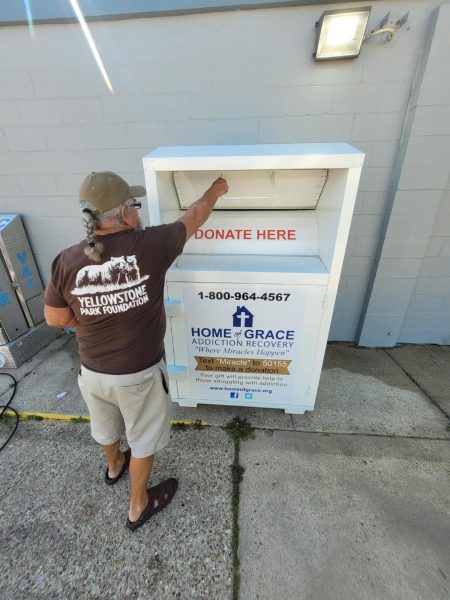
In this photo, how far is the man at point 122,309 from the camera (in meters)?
1.11

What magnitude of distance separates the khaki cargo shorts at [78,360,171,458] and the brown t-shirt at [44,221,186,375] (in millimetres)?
54

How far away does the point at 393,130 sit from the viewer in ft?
7.36

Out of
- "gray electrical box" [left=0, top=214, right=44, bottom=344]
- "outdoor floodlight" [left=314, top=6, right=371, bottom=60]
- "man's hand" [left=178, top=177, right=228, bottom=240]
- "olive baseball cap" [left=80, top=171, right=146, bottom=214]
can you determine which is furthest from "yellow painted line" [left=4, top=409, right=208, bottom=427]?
"outdoor floodlight" [left=314, top=6, right=371, bottom=60]

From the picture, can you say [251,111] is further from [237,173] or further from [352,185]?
[352,185]

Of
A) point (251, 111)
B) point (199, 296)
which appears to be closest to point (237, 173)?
point (199, 296)

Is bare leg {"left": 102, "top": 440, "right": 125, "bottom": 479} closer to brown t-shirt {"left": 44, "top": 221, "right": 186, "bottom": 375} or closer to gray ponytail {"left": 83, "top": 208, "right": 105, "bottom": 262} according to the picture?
brown t-shirt {"left": 44, "top": 221, "right": 186, "bottom": 375}

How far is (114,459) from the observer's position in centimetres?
164

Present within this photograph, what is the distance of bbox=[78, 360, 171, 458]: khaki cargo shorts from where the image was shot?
1.27 metres

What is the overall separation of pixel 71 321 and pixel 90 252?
40cm

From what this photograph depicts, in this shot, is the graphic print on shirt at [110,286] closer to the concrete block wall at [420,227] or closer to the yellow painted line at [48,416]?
the yellow painted line at [48,416]

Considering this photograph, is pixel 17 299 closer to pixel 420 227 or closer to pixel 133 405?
pixel 133 405

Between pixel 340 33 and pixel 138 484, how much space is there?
3115mm

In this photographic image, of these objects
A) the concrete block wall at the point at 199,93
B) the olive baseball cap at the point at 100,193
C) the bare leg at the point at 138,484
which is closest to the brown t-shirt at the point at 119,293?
the olive baseball cap at the point at 100,193

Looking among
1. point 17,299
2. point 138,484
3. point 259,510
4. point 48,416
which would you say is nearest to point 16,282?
point 17,299
